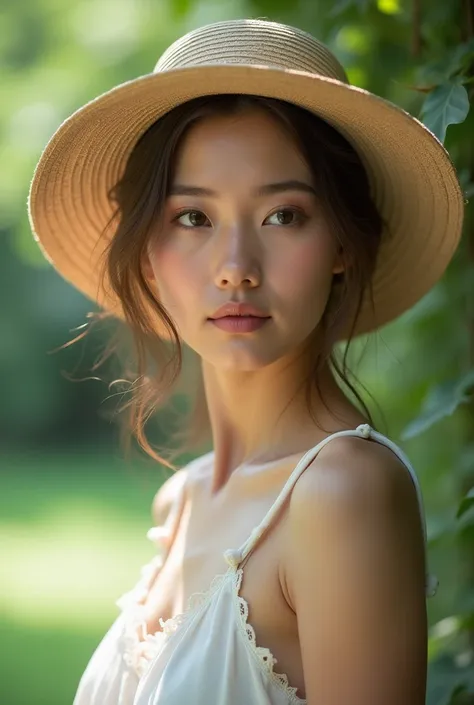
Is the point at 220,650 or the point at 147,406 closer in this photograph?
the point at 220,650

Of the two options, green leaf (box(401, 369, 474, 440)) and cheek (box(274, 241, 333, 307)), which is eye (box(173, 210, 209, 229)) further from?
green leaf (box(401, 369, 474, 440))

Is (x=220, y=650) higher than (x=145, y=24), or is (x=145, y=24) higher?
(x=145, y=24)

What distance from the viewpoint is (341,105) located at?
1585mm

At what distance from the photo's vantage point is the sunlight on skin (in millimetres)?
7895

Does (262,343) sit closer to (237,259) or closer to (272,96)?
(237,259)

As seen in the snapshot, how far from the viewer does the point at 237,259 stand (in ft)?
5.27

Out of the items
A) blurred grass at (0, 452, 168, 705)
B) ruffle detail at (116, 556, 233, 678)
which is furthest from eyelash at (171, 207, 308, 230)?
blurred grass at (0, 452, 168, 705)

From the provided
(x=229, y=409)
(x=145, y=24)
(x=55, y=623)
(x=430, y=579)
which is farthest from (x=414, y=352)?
(x=55, y=623)

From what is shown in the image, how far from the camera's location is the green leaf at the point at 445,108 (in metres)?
1.78

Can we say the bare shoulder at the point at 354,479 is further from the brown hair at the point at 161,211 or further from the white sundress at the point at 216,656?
the brown hair at the point at 161,211

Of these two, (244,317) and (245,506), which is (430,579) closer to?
(245,506)

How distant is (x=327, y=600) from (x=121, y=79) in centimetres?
417

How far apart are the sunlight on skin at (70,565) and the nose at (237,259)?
6137 millimetres

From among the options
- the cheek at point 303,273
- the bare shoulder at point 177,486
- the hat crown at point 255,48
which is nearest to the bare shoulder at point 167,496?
the bare shoulder at point 177,486
